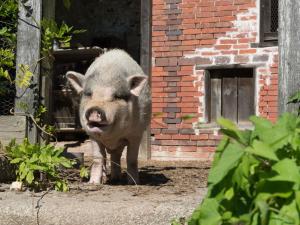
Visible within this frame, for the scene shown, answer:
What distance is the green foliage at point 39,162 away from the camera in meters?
3.76

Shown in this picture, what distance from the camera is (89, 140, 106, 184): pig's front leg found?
463cm

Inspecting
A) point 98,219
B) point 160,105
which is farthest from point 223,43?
point 98,219

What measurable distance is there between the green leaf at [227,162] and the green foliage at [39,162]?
7.36ft

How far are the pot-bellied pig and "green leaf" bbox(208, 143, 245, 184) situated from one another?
8.92ft

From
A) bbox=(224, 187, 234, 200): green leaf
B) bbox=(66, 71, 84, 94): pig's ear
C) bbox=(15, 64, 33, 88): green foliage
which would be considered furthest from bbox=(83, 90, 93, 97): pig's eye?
bbox=(224, 187, 234, 200): green leaf

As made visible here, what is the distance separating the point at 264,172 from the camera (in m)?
1.54

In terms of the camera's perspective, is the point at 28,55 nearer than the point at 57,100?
Yes

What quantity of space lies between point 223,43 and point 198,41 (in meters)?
0.44

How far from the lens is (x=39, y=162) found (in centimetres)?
382

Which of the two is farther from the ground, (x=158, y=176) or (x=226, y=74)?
(x=226, y=74)

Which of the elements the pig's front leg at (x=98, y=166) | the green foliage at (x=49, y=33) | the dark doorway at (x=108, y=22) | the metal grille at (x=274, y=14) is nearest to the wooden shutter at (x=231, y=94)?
the metal grille at (x=274, y=14)

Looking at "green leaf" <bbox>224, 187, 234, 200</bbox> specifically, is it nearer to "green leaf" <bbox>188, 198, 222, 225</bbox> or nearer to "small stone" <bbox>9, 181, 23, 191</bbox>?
"green leaf" <bbox>188, 198, 222, 225</bbox>

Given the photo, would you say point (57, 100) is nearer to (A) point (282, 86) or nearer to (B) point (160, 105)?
(B) point (160, 105)

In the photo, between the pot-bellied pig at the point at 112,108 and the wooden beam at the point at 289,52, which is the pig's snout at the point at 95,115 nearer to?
the pot-bellied pig at the point at 112,108
